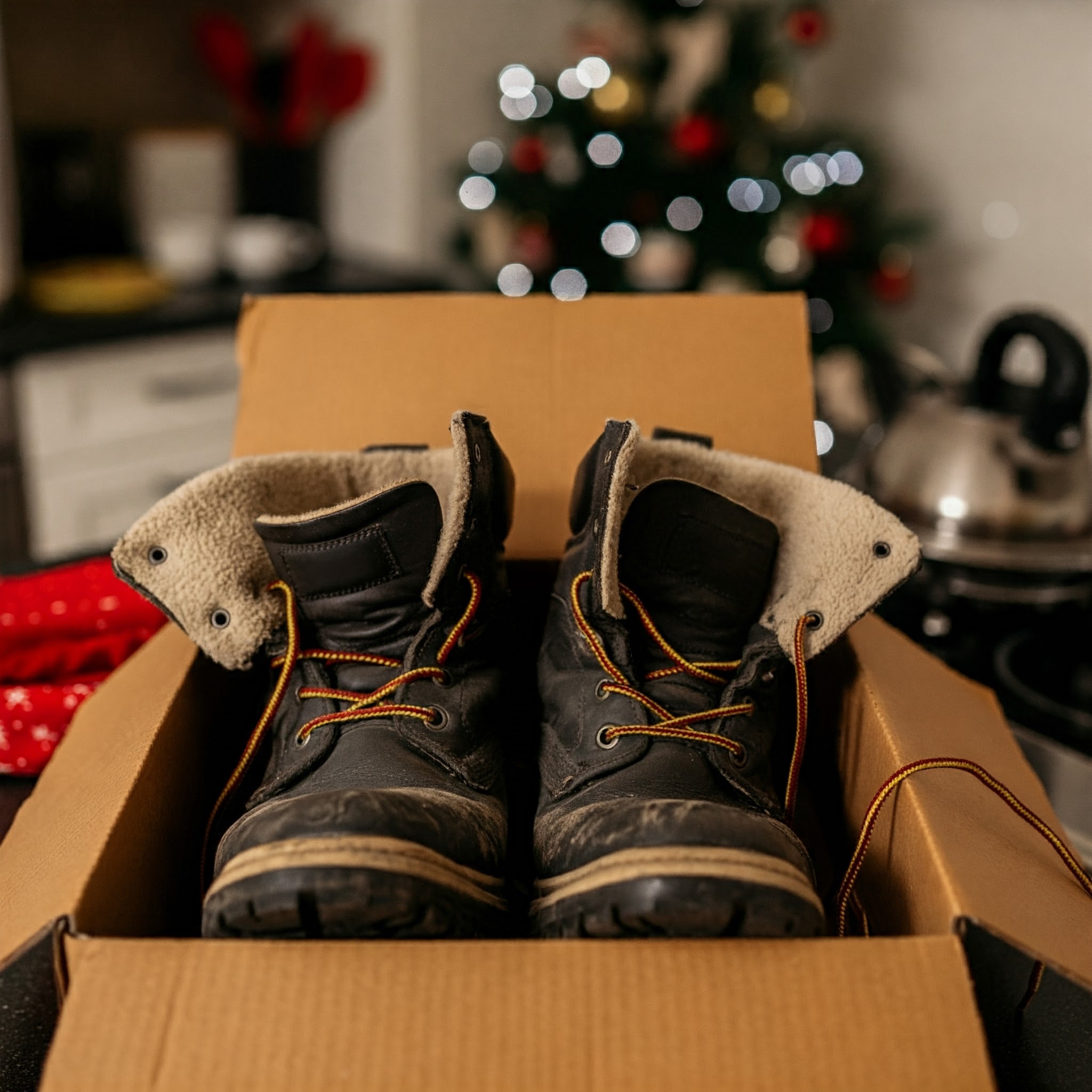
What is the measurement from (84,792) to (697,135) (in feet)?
5.78

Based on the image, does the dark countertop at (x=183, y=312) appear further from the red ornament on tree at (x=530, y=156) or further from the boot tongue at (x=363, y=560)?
the boot tongue at (x=363, y=560)

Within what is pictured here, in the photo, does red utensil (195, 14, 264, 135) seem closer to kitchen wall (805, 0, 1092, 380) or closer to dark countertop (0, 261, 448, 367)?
dark countertop (0, 261, 448, 367)

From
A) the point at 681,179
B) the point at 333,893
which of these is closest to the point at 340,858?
the point at 333,893

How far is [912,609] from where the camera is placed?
1.02m

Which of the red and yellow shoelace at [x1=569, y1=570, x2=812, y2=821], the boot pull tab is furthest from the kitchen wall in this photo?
the red and yellow shoelace at [x1=569, y1=570, x2=812, y2=821]

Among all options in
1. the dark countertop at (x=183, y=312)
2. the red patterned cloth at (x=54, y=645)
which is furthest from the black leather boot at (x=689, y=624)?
the dark countertop at (x=183, y=312)

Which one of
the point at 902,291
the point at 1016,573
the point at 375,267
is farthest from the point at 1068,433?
the point at 375,267

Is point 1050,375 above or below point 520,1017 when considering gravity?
above

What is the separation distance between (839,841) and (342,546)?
A: 0.39 metres

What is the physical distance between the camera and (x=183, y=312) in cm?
185

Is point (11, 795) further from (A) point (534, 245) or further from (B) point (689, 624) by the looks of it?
(A) point (534, 245)

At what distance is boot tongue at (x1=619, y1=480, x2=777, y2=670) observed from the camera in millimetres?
671

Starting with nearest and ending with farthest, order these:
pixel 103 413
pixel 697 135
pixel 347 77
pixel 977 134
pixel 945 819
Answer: pixel 945 819 → pixel 103 413 → pixel 697 135 → pixel 347 77 → pixel 977 134

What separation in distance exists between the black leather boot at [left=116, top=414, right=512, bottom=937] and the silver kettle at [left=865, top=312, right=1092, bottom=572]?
52cm
